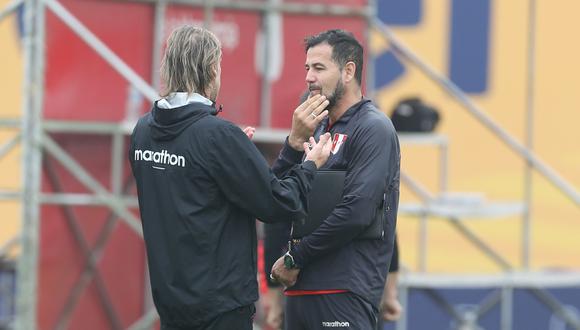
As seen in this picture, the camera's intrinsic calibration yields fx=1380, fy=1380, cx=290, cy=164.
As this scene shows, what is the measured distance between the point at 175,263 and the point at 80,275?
11.3 feet

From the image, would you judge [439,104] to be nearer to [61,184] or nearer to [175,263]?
[61,184]

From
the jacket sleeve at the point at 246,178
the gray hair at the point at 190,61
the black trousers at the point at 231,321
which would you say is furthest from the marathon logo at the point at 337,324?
the gray hair at the point at 190,61

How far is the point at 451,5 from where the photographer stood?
11.7 m

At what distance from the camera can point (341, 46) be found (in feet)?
17.7

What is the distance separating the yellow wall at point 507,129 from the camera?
37.8ft

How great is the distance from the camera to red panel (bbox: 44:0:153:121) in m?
7.84

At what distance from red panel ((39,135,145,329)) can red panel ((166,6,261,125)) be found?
812 mm

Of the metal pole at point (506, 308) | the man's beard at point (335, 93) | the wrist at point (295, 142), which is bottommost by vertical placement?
the metal pole at point (506, 308)

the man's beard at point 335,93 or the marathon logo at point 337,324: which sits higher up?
the man's beard at point 335,93

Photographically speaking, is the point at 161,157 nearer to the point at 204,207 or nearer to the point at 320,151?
the point at 204,207

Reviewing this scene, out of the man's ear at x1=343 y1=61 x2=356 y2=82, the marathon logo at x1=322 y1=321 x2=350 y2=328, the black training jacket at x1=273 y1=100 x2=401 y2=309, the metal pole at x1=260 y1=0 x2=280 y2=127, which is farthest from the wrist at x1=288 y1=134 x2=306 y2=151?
the metal pole at x1=260 y1=0 x2=280 y2=127

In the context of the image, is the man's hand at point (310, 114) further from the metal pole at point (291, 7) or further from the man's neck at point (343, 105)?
the metal pole at point (291, 7)

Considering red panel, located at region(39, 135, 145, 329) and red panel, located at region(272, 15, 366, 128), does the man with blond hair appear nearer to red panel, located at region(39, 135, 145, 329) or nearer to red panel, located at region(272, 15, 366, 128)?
red panel, located at region(39, 135, 145, 329)

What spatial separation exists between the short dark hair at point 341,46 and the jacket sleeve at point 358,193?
269 mm
